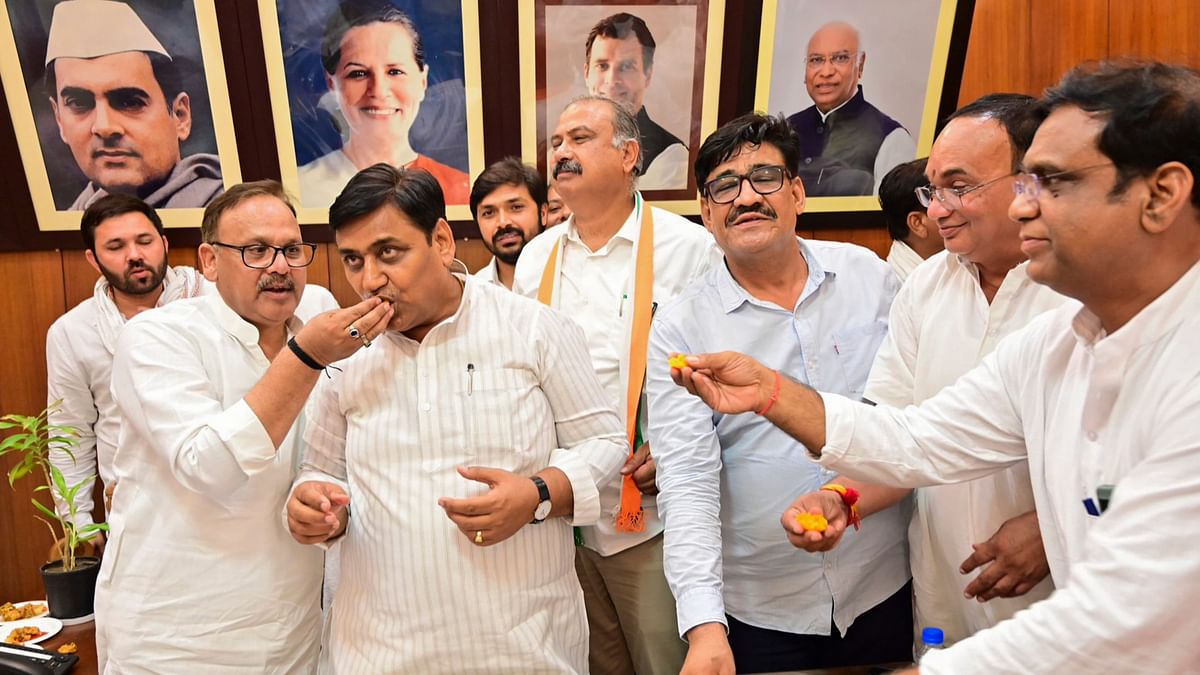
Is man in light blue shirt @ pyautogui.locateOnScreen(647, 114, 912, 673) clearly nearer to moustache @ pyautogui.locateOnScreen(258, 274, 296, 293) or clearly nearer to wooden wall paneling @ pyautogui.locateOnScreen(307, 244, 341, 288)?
moustache @ pyautogui.locateOnScreen(258, 274, 296, 293)

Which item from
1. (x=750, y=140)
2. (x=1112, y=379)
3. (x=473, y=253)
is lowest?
(x=473, y=253)

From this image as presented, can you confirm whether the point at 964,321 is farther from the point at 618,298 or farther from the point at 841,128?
the point at 841,128

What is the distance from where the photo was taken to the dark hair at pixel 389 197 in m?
1.74

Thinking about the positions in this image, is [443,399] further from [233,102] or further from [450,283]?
[233,102]

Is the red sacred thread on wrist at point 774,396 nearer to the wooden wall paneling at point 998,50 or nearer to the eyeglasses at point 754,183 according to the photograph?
the eyeglasses at point 754,183

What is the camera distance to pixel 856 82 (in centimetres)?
Result: 387

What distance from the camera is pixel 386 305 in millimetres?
1729

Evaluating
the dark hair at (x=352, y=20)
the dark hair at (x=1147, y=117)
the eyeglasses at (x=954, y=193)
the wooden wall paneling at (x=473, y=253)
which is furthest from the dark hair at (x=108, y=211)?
the dark hair at (x=1147, y=117)

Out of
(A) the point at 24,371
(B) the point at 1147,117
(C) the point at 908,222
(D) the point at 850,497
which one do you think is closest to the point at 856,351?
(D) the point at 850,497

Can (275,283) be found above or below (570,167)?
below

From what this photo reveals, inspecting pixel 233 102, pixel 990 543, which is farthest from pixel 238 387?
pixel 233 102

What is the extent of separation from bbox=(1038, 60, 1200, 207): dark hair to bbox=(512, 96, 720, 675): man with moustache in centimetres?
131

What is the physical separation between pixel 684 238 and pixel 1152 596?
69.3 inches

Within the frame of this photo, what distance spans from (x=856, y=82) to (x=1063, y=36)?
2.73 ft
